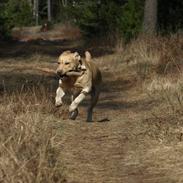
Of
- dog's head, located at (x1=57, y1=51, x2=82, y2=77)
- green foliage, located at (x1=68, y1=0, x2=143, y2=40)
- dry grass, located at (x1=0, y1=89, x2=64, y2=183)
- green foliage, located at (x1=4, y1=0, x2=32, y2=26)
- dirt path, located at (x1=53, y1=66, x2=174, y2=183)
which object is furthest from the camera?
green foliage, located at (x1=4, y1=0, x2=32, y2=26)

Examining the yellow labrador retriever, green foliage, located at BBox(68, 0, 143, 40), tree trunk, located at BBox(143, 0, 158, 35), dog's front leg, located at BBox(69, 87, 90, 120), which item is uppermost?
the yellow labrador retriever

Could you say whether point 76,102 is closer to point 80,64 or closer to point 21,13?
point 80,64

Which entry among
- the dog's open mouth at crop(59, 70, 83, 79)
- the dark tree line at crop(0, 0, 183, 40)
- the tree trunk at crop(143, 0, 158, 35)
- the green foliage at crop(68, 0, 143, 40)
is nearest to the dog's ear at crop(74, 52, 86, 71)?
the dog's open mouth at crop(59, 70, 83, 79)

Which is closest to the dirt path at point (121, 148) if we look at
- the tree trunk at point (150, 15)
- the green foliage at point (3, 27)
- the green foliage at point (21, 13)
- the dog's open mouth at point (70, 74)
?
the dog's open mouth at point (70, 74)

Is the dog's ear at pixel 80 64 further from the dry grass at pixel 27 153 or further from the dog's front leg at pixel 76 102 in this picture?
the dry grass at pixel 27 153

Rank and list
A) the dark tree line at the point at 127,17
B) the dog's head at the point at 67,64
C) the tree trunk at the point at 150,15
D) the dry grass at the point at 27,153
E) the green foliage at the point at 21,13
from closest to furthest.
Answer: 1. the dry grass at the point at 27,153
2. the dog's head at the point at 67,64
3. the tree trunk at the point at 150,15
4. the dark tree line at the point at 127,17
5. the green foliage at the point at 21,13

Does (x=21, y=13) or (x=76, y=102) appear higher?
(x=76, y=102)

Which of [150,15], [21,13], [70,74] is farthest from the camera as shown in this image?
[21,13]

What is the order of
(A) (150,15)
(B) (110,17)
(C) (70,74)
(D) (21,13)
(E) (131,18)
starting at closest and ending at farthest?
1. (C) (70,74)
2. (A) (150,15)
3. (E) (131,18)
4. (B) (110,17)
5. (D) (21,13)

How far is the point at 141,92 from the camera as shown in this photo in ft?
52.3

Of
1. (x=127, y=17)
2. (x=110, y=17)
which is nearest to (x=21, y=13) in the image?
(x=110, y=17)

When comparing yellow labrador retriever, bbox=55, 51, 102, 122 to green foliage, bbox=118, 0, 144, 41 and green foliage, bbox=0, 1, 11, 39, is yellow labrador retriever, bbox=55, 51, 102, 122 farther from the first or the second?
green foliage, bbox=0, 1, 11, 39

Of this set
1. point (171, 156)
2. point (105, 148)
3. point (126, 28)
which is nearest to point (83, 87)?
point (105, 148)

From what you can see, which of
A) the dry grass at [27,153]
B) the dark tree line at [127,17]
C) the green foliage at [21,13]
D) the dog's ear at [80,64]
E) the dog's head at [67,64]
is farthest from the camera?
the green foliage at [21,13]
